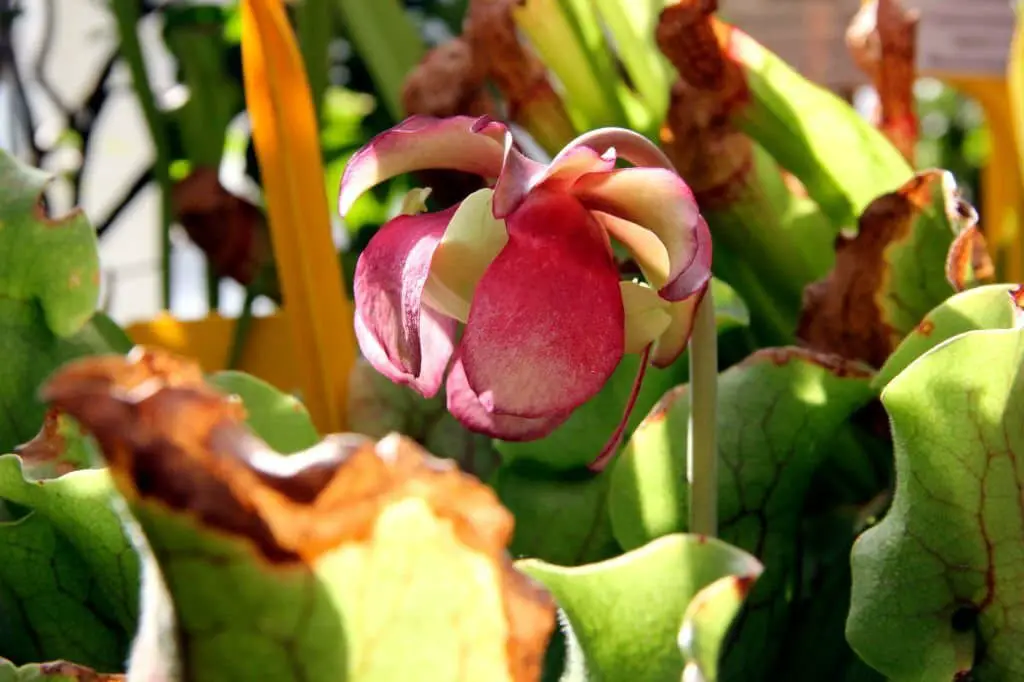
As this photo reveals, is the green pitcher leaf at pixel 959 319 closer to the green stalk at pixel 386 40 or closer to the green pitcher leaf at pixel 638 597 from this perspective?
the green pitcher leaf at pixel 638 597

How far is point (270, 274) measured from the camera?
1.89 feet

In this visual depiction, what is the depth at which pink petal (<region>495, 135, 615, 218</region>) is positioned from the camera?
0.19 m

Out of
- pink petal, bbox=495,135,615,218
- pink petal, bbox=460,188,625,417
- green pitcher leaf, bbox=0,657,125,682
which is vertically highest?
pink petal, bbox=495,135,615,218

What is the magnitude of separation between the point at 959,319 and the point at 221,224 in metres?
0.39

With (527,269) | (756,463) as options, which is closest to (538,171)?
(527,269)

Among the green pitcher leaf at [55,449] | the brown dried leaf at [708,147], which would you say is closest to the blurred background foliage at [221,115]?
the green pitcher leaf at [55,449]

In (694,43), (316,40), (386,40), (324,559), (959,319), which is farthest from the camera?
(316,40)

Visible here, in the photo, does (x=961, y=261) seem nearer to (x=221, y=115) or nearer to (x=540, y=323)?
(x=540, y=323)

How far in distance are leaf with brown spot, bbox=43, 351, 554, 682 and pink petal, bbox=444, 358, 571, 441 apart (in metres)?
0.07

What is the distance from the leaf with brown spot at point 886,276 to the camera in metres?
0.32

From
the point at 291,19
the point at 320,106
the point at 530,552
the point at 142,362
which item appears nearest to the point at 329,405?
the point at 530,552

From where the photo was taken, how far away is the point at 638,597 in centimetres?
20

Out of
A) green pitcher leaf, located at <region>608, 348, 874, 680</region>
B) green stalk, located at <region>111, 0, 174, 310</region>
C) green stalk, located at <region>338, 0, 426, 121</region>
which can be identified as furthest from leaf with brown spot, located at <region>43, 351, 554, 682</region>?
green stalk, located at <region>111, 0, 174, 310</region>

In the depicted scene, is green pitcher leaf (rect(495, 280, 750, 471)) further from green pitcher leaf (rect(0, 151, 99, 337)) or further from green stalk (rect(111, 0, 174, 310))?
green stalk (rect(111, 0, 174, 310))
